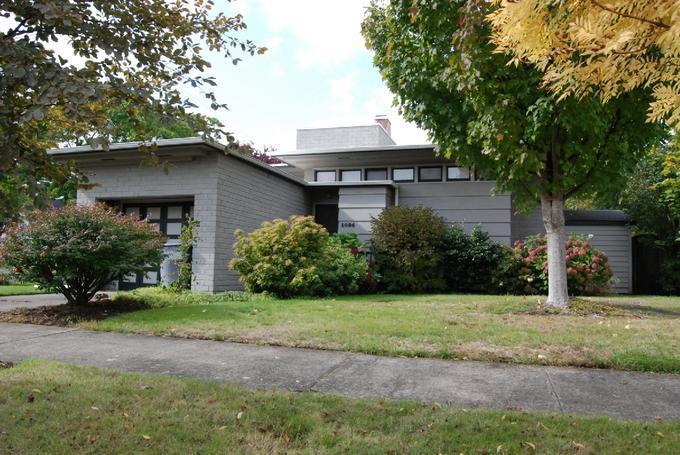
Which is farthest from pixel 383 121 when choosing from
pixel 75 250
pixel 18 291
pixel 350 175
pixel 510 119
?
pixel 75 250

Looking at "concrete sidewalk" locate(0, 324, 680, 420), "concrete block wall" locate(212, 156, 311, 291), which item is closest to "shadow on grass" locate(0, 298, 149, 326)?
"concrete sidewalk" locate(0, 324, 680, 420)

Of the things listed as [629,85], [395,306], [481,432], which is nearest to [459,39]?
[629,85]

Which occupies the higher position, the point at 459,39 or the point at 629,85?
the point at 459,39

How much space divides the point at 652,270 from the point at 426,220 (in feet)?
26.1

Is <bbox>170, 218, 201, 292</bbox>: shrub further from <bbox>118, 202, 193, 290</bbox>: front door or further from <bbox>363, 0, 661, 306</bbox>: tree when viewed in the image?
<bbox>363, 0, 661, 306</bbox>: tree

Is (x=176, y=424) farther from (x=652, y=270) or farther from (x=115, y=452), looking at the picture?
(x=652, y=270)

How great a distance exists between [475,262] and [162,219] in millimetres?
9090

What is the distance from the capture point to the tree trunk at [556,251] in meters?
9.70

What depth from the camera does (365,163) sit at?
749 inches

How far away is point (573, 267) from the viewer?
13594 millimetres

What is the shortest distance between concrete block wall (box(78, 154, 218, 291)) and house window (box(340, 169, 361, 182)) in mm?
6952

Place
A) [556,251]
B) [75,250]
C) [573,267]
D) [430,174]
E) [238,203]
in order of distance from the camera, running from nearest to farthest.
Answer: [75,250], [556,251], [573,267], [238,203], [430,174]

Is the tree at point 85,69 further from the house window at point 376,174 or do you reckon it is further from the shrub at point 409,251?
the house window at point 376,174

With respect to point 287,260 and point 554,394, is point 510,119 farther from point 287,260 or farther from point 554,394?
point 287,260
